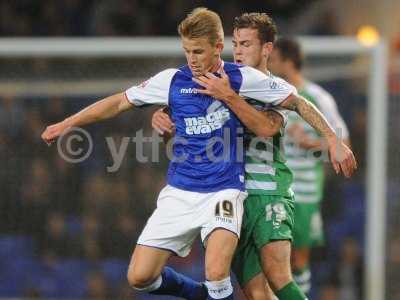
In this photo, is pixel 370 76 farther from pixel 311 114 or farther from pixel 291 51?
pixel 311 114

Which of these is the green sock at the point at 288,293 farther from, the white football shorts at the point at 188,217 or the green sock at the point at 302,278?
the green sock at the point at 302,278

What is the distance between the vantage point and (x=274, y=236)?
Result: 21.5 feet

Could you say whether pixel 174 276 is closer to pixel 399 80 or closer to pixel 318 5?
pixel 399 80

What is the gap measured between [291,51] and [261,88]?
2045mm

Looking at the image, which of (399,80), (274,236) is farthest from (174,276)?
(399,80)

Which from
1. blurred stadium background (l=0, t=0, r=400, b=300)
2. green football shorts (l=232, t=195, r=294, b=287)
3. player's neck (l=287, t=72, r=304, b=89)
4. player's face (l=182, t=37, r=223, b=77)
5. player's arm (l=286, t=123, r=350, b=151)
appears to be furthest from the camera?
blurred stadium background (l=0, t=0, r=400, b=300)

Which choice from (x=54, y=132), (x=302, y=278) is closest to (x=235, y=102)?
(x=54, y=132)

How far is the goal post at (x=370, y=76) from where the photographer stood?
33.1 ft

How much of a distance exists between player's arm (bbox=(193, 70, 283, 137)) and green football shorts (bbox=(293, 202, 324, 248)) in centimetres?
217

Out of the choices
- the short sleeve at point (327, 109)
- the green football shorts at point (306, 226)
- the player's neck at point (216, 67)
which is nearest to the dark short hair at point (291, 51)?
the short sleeve at point (327, 109)

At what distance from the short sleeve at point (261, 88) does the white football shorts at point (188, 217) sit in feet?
1.70

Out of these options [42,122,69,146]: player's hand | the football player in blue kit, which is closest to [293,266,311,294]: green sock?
the football player in blue kit

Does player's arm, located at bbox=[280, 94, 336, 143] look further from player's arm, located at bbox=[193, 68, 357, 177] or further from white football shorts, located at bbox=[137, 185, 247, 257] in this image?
white football shorts, located at bbox=[137, 185, 247, 257]

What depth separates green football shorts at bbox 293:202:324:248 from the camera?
8.34m
